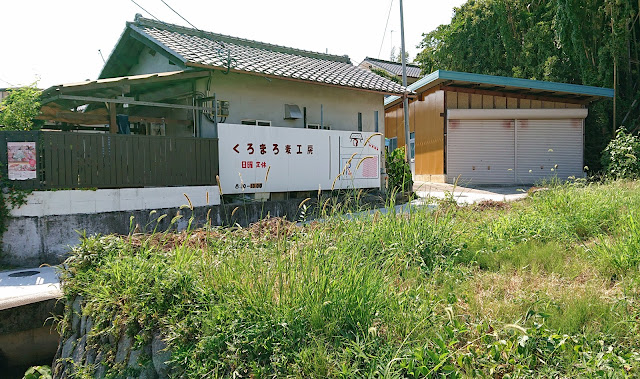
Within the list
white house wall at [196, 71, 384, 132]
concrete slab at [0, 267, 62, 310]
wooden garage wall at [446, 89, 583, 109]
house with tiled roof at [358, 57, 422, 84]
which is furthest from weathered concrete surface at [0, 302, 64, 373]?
house with tiled roof at [358, 57, 422, 84]

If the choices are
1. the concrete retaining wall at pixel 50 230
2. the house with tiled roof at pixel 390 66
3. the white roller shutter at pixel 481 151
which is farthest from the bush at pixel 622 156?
the house with tiled roof at pixel 390 66

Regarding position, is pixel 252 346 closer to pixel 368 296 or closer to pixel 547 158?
pixel 368 296

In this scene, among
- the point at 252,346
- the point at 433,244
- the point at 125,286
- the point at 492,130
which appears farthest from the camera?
the point at 492,130

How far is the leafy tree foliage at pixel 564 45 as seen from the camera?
17.8m

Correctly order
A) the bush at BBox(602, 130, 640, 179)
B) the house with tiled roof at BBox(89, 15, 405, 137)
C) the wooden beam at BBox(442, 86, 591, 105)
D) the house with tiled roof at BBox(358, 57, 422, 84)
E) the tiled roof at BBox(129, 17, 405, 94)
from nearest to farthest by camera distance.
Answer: the tiled roof at BBox(129, 17, 405, 94) → the house with tiled roof at BBox(89, 15, 405, 137) → the bush at BBox(602, 130, 640, 179) → the wooden beam at BBox(442, 86, 591, 105) → the house with tiled roof at BBox(358, 57, 422, 84)

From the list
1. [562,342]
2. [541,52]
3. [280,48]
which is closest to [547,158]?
[541,52]

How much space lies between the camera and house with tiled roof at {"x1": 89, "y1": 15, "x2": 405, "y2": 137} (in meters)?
11.4

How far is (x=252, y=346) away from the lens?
323 centimetres

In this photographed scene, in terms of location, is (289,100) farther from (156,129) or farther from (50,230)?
(50,230)

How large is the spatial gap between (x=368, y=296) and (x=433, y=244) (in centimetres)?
180

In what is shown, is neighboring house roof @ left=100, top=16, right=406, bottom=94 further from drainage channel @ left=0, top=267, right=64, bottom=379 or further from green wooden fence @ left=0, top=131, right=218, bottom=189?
drainage channel @ left=0, top=267, right=64, bottom=379

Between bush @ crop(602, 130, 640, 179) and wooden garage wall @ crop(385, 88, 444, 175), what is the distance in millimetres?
6039

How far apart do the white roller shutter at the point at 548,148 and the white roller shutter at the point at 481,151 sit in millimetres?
434

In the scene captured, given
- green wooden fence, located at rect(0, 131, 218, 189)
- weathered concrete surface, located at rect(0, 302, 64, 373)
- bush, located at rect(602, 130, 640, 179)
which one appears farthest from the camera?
bush, located at rect(602, 130, 640, 179)
